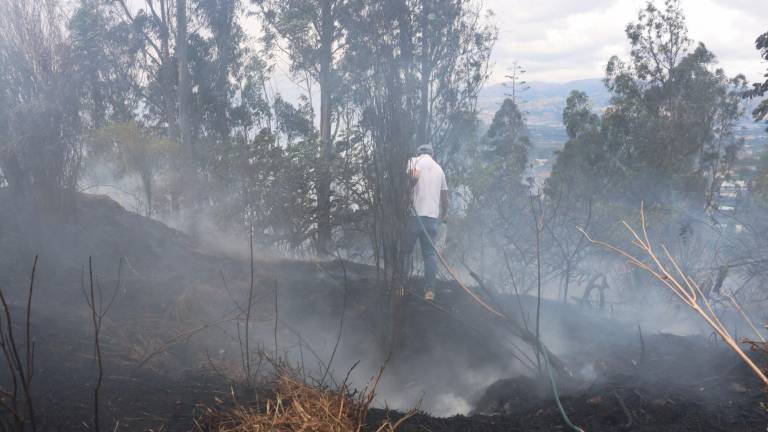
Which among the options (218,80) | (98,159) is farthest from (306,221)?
(218,80)

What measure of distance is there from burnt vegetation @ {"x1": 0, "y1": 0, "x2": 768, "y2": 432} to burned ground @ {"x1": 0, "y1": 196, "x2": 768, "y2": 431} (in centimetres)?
3

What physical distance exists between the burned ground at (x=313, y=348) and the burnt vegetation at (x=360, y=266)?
3cm

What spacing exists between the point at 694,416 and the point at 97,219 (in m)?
8.01

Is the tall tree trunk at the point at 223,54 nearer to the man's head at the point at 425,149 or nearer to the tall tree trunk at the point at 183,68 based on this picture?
the tall tree trunk at the point at 183,68

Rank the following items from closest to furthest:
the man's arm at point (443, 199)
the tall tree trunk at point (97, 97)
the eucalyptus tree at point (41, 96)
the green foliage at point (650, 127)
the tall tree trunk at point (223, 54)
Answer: the man's arm at point (443, 199)
the eucalyptus tree at point (41, 96)
the green foliage at point (650, 127)
the tall tree trunk at point (97, 97)
the tall tree trunk at point (223, 54)

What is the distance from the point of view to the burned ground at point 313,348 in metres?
3.60

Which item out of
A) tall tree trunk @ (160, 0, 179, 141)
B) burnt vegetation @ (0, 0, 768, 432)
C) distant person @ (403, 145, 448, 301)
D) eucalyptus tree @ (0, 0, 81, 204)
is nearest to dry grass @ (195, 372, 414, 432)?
burnt vegetation @ (0, 0, 768, 432)

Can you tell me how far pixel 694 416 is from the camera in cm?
355

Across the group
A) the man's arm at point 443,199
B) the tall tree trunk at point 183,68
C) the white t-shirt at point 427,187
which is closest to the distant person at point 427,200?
the white t-shirt at point 427,187

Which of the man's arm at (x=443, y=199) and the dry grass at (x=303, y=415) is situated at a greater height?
the man's arm at (x=443, y=199)

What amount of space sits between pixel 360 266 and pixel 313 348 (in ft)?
9.54

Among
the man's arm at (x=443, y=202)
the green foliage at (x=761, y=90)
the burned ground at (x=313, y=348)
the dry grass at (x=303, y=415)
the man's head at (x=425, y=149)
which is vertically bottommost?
the burned ground at (x=313, y=348)

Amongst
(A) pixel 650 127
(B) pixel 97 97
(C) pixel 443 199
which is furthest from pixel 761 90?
(B) pixel 97 97

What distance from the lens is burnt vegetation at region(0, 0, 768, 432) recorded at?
141 inches
